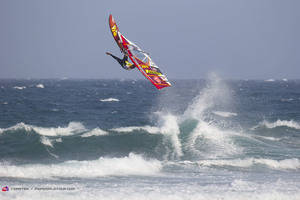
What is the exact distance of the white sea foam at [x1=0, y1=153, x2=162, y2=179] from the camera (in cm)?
1472

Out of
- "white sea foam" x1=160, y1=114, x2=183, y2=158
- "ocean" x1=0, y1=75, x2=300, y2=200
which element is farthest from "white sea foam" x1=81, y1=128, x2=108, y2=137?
"white sea foam" x1=160, y1=114, x2=183, y2=158

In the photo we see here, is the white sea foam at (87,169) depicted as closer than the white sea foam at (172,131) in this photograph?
Yes

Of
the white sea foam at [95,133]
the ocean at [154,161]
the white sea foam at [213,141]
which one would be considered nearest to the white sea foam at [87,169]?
the ocean at [154,161]

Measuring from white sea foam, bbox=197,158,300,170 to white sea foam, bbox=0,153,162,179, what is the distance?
108 inches

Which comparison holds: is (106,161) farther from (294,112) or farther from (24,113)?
(294,112)

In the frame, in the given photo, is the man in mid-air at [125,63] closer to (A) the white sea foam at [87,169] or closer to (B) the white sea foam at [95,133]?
(A) the white sea foam at [87,169]

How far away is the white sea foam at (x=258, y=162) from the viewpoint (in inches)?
646

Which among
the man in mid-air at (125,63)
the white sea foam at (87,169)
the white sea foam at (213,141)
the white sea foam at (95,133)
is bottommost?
the white sea foam at (87,169)

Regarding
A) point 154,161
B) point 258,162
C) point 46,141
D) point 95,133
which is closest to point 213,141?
point 258,162

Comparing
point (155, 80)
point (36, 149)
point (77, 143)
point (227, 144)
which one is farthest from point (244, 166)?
point (36, 149)

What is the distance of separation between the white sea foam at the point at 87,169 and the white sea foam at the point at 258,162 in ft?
9.03

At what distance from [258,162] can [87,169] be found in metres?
8.61

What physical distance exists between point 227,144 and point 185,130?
3.39 m

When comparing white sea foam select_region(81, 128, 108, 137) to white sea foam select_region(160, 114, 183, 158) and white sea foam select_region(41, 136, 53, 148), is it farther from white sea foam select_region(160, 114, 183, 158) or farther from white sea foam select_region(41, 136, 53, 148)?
white sea foam select_region(160, 114, 183, 158)
